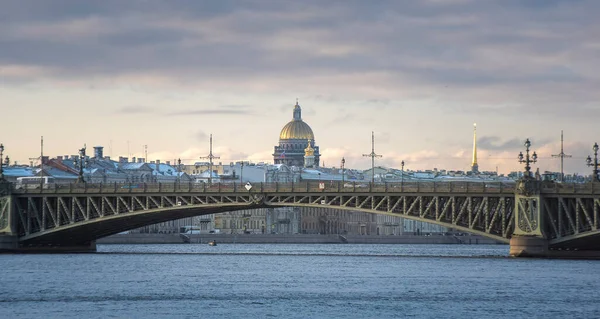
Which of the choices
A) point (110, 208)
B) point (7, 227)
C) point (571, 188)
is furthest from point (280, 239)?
point (571, 188)

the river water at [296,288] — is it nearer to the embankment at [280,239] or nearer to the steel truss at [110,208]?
the steel truss at [110,208]

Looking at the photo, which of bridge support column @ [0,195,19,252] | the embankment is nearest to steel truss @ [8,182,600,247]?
bridge support column @ [0,195,19,252]

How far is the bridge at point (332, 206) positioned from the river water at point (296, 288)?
88.6 inches

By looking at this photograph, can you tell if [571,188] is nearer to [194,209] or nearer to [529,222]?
[529,222]

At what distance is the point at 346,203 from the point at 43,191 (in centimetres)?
2224

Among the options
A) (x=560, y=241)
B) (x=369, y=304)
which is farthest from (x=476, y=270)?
(x=369, y=304)

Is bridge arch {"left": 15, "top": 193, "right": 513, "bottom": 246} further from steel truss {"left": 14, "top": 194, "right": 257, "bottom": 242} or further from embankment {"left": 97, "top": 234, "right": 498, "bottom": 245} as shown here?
embankment {"left": 97, "top": 234, "right": 498, "bottom": 245}

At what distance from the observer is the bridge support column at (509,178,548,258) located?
Answer: 96500 mm

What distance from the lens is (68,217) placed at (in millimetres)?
109812

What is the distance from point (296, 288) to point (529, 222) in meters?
22.6

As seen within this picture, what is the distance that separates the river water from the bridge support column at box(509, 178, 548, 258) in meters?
1.15

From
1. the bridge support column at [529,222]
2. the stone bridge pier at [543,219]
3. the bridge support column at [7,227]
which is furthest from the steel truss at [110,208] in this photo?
the stone bridge pier at [543,219]

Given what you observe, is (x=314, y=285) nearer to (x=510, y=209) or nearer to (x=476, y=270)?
(x=476, y=270)

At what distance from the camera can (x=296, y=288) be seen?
79188mm
